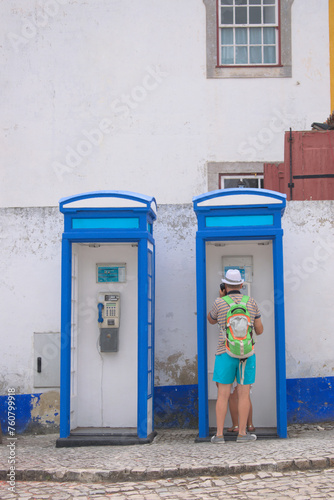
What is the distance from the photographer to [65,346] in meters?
7.07

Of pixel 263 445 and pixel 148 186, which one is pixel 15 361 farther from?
pixel 148 186

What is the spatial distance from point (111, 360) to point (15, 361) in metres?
1.30

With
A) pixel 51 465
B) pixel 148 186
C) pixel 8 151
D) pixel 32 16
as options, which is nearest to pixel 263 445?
pixel 51 465

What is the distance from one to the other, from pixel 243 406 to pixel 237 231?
70.1 inches

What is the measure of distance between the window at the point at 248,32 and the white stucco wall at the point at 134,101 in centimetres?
41

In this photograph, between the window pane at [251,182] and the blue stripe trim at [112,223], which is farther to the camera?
the window pane at [251,182]

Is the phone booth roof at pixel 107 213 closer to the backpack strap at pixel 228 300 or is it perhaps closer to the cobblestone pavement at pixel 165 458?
the backpack strap at pixel 228 300

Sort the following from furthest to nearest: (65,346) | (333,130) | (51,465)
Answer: (333,130)
(65,346)
(51,465)

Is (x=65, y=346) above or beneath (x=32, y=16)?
beneath

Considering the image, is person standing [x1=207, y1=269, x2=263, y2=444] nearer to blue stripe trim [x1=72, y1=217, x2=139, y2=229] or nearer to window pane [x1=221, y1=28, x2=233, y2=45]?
blue stripe trim [x1=72, y1=217, x2=139, y2=229]

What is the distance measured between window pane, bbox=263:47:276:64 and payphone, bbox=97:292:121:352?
7.13 meters

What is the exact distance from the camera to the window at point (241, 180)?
1247 cm

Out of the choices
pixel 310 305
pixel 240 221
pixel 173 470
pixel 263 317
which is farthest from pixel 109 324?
pixel 310 305

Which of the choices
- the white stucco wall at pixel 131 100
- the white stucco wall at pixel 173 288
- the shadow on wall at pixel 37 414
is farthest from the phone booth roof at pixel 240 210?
the white stucco wall at pixel 131 100
